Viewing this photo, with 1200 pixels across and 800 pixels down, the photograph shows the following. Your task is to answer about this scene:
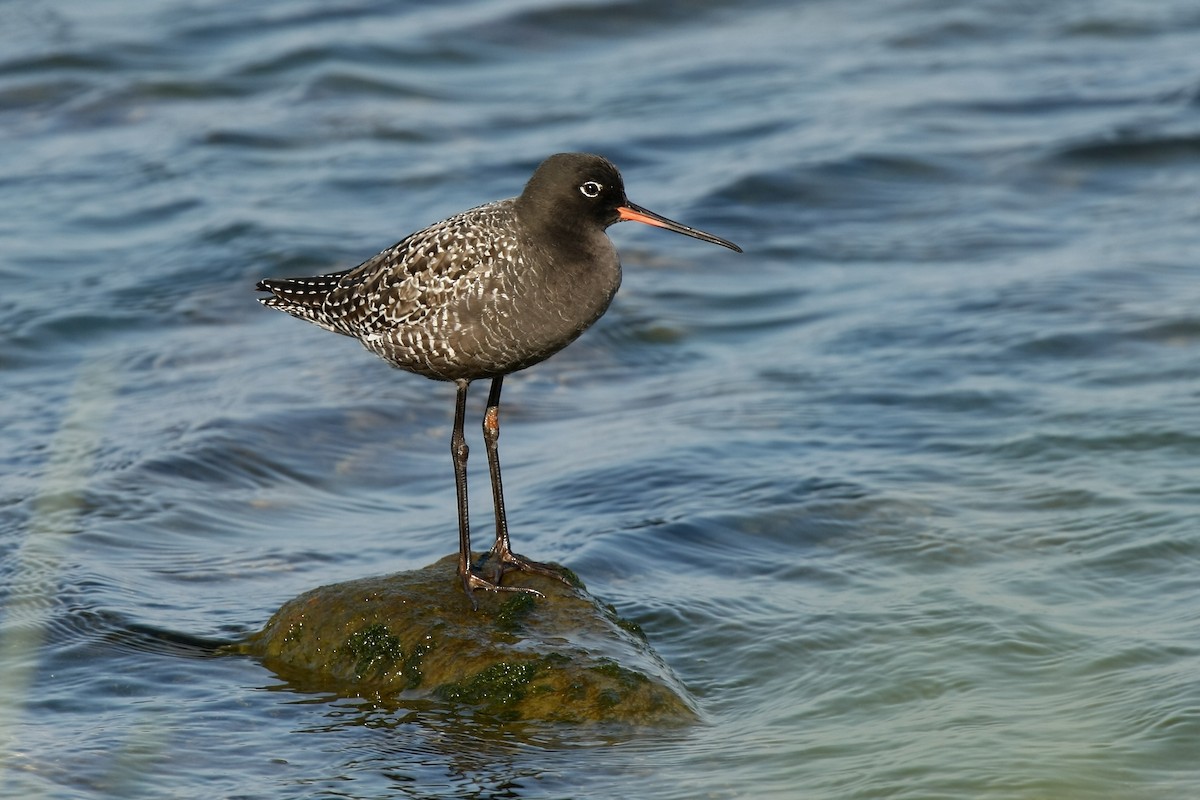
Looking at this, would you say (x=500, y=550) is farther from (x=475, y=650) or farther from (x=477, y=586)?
(x=475, y=650)

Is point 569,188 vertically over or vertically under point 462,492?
over

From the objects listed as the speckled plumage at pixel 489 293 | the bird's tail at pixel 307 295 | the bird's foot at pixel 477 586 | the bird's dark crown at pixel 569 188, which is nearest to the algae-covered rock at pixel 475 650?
the bird's foot at pixel 477 586

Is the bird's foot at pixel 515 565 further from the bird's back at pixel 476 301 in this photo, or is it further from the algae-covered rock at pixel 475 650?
the bird's back at pixel 476 301

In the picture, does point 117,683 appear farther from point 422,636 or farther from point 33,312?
point 33,312

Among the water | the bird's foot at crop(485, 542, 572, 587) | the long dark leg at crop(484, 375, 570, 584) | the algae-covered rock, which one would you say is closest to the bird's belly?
the long dark leg at crop(484, 375, 570, 584)

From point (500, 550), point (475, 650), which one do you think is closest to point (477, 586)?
point (500, 550)

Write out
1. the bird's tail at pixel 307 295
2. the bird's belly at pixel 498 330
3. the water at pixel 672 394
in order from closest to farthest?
the water at pixel 672 394 < the bird's belly at pixel 498 330 < the bird's tail at pixel 307 295

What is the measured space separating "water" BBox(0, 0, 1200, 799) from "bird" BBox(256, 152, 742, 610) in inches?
57.8

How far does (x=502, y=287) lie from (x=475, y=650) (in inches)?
64.2

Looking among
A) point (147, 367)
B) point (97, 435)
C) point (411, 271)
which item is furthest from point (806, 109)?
point (411, 271)

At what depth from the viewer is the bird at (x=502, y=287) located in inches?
295

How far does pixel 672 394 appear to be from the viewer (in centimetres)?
1196

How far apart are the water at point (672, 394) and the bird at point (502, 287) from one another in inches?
57.8

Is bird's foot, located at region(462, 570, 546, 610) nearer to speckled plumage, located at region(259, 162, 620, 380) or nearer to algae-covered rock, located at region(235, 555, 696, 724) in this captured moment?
algae-covered rock, located at region(235, 555, 696, 724)
